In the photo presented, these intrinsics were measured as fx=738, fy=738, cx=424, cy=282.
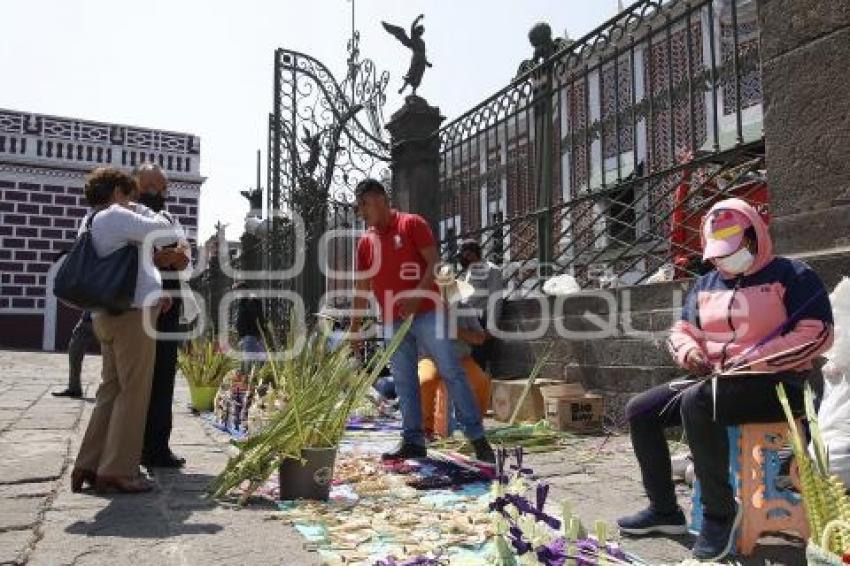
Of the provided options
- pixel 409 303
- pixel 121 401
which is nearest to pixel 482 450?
pixel 409 303

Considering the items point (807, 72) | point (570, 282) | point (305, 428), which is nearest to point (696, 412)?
point (305, 428)

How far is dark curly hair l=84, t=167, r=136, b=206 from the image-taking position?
4.34 m

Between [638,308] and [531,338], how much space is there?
1594 millimetres

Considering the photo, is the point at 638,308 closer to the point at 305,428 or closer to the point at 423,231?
the point at 423,231

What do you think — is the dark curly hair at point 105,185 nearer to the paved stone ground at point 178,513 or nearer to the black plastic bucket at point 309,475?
the paved stone ground at point 178,513

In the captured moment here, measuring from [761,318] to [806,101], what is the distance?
1.91 meters

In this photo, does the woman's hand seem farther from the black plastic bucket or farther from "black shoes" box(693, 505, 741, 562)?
the black plastic bucket

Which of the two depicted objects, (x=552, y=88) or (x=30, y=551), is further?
(x=552, y=88)

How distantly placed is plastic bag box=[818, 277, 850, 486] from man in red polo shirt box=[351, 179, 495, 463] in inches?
85.8

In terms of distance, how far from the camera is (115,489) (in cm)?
412

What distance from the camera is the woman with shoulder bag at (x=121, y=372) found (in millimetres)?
4078

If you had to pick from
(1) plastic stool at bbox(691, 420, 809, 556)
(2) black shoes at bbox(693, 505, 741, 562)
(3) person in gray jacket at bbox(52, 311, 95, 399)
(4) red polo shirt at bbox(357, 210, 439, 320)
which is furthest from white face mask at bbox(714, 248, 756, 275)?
(3) person in gray jacket at bbox(52, 311, 95, 399)

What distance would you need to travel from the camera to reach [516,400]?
674cm

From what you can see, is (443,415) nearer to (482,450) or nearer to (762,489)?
(482,450)
